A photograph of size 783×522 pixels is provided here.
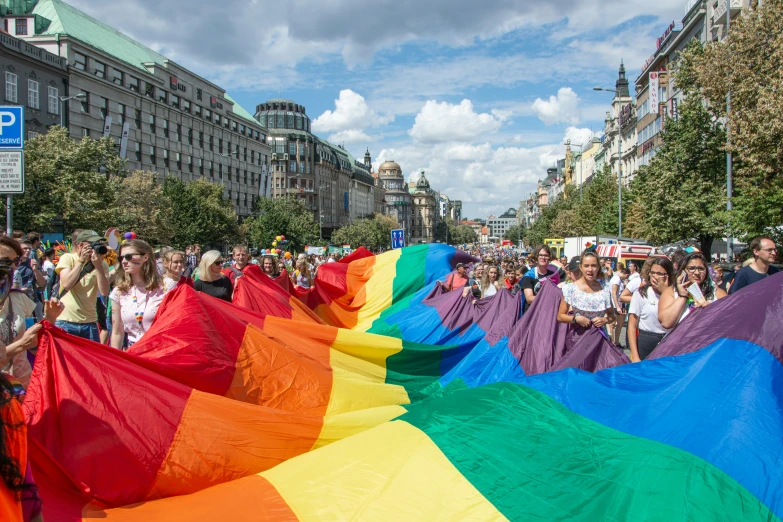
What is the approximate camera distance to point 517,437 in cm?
350

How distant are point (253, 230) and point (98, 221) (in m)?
A: 32.4

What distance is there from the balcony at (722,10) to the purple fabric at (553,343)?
3559 centimetres

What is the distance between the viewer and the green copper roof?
48094mm

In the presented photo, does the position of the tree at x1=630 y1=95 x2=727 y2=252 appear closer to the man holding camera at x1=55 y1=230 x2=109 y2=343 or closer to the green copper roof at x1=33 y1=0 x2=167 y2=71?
the man holding camera at x1=55 y1=230 x2=109 y2=343

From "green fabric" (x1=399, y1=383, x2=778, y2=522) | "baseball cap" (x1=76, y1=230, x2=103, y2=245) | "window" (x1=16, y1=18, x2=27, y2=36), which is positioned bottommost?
"green fabric" (x1=399, y1=383, x2=778, y2=522)

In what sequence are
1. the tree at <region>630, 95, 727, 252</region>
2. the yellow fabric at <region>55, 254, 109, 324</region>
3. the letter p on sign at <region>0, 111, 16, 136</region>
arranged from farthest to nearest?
the tree at <region>630, 95, 727, 252</region>, the letter p on sign at <region>0, 111, 16, 136</region>, the yellow fabric at <region>55, 254, 109, 324</region>

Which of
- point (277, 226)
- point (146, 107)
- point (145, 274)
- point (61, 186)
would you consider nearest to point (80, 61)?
point (146, 107)

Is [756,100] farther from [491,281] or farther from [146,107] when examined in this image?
[146,107]

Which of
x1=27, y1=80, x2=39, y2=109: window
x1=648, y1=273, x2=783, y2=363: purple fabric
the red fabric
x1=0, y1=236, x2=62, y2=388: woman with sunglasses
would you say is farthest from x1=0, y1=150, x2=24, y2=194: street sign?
x1=27, y1=80, x2=39, y2=109: window

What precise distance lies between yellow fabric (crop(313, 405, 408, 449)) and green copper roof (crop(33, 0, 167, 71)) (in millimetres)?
50701

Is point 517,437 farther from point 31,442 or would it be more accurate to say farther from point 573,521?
point 31,442

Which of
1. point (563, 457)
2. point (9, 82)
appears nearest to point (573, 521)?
point (563, 457)

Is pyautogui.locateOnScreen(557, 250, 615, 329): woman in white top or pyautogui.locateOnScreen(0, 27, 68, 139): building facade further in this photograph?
pyautogui.locateOnScreen(0, 27, 68, 139): building facade

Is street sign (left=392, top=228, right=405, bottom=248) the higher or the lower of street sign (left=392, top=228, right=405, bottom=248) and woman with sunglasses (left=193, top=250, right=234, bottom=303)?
the higher
